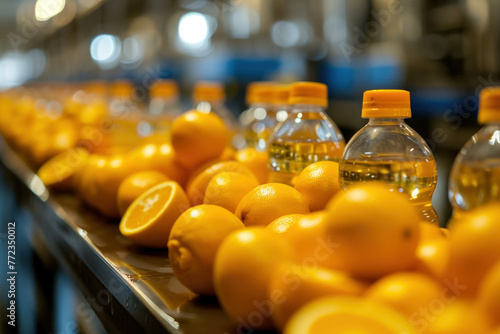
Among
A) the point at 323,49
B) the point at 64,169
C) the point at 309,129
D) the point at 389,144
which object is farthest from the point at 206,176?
the point at 323,49

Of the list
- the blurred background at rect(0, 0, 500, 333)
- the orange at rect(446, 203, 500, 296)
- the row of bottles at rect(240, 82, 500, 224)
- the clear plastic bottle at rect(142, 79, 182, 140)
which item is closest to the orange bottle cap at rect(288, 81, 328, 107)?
the row of bottles at rect(240, 82, 500, 224)

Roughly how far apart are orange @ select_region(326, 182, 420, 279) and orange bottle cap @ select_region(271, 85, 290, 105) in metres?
0.85

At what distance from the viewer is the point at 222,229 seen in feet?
2.55

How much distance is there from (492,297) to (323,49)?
6.63 m

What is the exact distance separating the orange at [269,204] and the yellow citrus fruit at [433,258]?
0.28 meters

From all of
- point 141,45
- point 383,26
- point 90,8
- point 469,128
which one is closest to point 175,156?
point 469,128

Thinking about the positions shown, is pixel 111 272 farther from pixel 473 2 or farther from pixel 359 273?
pixel 473 2

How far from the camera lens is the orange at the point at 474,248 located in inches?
21.1

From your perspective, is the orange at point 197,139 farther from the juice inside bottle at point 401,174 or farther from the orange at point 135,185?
the juice inside bottle at point 401,174

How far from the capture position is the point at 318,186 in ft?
3.10

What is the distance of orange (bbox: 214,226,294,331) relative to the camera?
63cm

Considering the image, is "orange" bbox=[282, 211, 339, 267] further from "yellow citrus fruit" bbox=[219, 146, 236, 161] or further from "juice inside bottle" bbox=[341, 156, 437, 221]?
"yellow citrus fruit" bbox=[219, 146, 236, 161]

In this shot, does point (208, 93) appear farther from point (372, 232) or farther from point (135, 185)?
point (372, 232)

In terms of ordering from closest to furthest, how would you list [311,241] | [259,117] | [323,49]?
[311,241]
[259,117]
[323,49]
